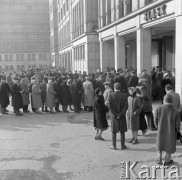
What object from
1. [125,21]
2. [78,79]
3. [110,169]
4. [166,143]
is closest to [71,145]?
[110,169]

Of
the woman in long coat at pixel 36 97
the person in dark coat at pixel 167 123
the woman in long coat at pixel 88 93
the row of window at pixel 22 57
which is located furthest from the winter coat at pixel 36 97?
the row of window at pixel 22 57

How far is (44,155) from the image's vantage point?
769 centimetres

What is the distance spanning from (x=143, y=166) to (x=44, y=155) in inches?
101

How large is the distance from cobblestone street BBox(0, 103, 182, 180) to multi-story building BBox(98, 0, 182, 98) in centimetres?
536

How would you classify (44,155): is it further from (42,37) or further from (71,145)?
(42,37)

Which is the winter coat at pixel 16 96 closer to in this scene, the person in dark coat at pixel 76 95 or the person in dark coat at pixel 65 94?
the person in dark coat at pixel 65 94

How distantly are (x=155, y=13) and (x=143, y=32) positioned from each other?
7.78 ft

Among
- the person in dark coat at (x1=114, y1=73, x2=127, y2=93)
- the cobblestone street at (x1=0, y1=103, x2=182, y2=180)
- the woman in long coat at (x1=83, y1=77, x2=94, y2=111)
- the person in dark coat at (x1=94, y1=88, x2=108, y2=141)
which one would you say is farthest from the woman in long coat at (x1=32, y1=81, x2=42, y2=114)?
the person in dark coat at (x1=94, y1=88, x2=108, y2=141)

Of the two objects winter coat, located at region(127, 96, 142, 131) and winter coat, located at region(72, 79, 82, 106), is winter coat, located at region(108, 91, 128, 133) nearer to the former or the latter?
winter coat, located at region(127, 96, 142, 131)

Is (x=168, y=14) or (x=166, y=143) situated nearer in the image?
(x=166, y=143)

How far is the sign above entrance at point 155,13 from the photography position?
45.7ft

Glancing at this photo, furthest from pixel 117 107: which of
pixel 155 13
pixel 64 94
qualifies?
pixel 155 13

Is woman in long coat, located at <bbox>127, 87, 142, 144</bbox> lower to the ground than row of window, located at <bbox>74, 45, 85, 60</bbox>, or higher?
lower

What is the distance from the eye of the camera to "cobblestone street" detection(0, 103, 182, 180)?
21.0ft
